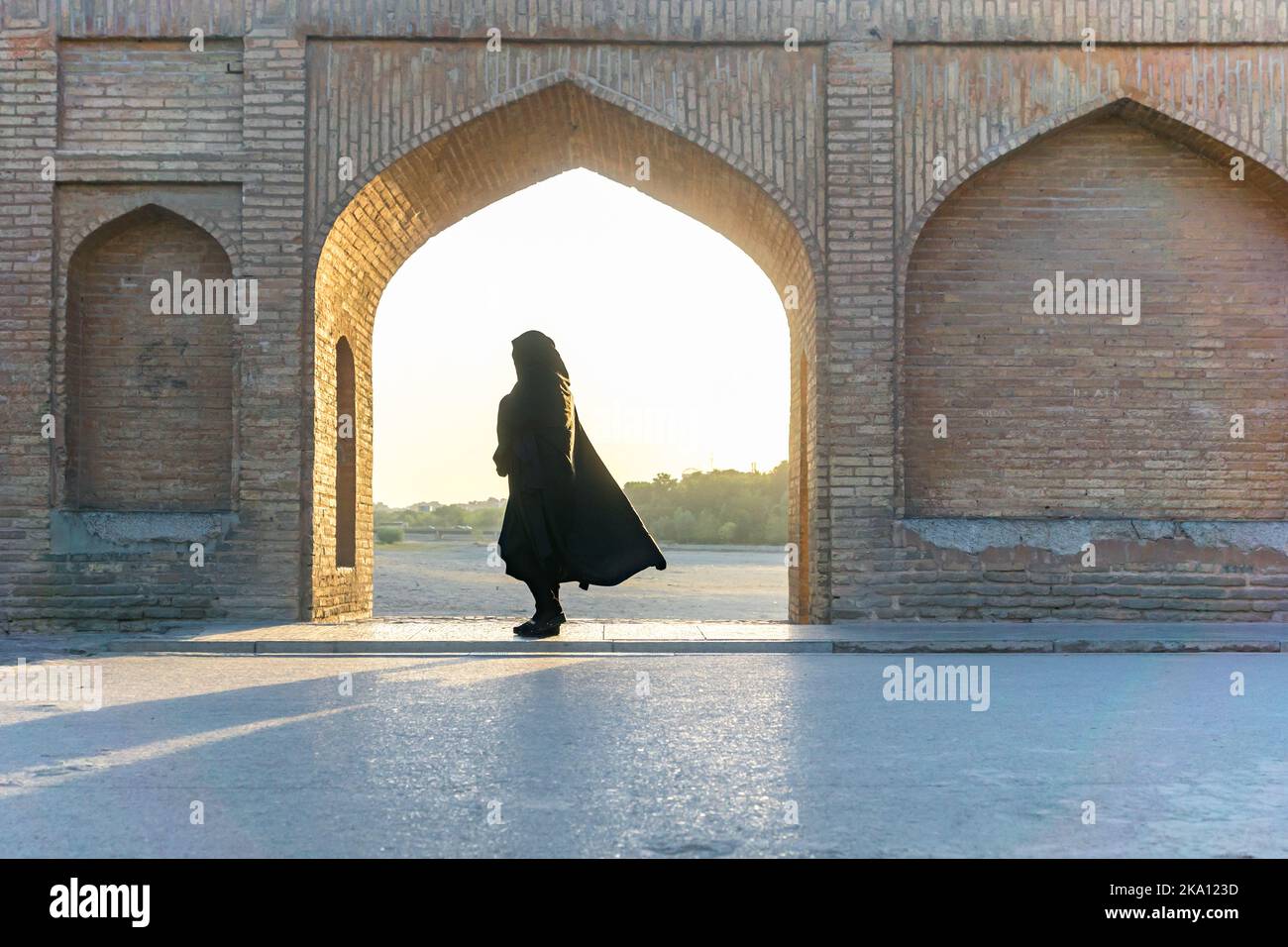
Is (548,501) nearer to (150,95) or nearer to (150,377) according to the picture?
(150,377)

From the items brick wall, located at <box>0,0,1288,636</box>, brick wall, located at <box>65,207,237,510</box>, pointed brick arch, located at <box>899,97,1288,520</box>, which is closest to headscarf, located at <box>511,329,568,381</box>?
brick wall, located at <box>0,0,1288,636</box>

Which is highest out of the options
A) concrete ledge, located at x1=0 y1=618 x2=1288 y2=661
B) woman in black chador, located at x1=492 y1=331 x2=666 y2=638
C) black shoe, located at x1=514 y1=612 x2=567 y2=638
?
woman in black chador, located at x1=492 y1=331 x2=666 y2=638

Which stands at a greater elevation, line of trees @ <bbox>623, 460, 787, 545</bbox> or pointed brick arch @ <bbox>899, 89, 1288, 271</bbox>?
pointed brick arch @ <bbox>899, 89, 1288, 271</bbox>

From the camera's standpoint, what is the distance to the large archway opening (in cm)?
1070

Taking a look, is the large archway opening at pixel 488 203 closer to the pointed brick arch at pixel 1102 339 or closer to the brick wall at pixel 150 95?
the pointed brick arch at pixel 1102 339

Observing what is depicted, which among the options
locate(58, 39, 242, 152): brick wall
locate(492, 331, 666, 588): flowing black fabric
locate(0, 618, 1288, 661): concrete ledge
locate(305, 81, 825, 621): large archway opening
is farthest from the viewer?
locate(305, 81, 825, 621): large archway opening

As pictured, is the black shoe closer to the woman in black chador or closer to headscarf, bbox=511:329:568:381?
the woman in black chador

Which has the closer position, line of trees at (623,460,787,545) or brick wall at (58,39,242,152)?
brick wall at (58,39,242,152)

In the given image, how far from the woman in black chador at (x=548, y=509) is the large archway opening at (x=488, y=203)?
2.02 meters

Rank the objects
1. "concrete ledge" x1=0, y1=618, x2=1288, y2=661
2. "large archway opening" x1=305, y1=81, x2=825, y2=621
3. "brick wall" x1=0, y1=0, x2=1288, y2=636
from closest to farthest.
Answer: "concrete ledge" x1=0, y1=618, x2=1288, y2=661 < "brick wall" x1=0, y1=0, x2=1288, y2=636 < "large archway opening" x1=305, y1=81, x2=825, y2=621

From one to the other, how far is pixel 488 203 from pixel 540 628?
5.04m

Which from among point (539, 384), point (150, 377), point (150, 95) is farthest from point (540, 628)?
point (150, 95)

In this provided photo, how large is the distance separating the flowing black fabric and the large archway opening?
6.65 feet


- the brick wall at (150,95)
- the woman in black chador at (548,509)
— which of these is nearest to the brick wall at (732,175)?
the brick wall at (150,95)
